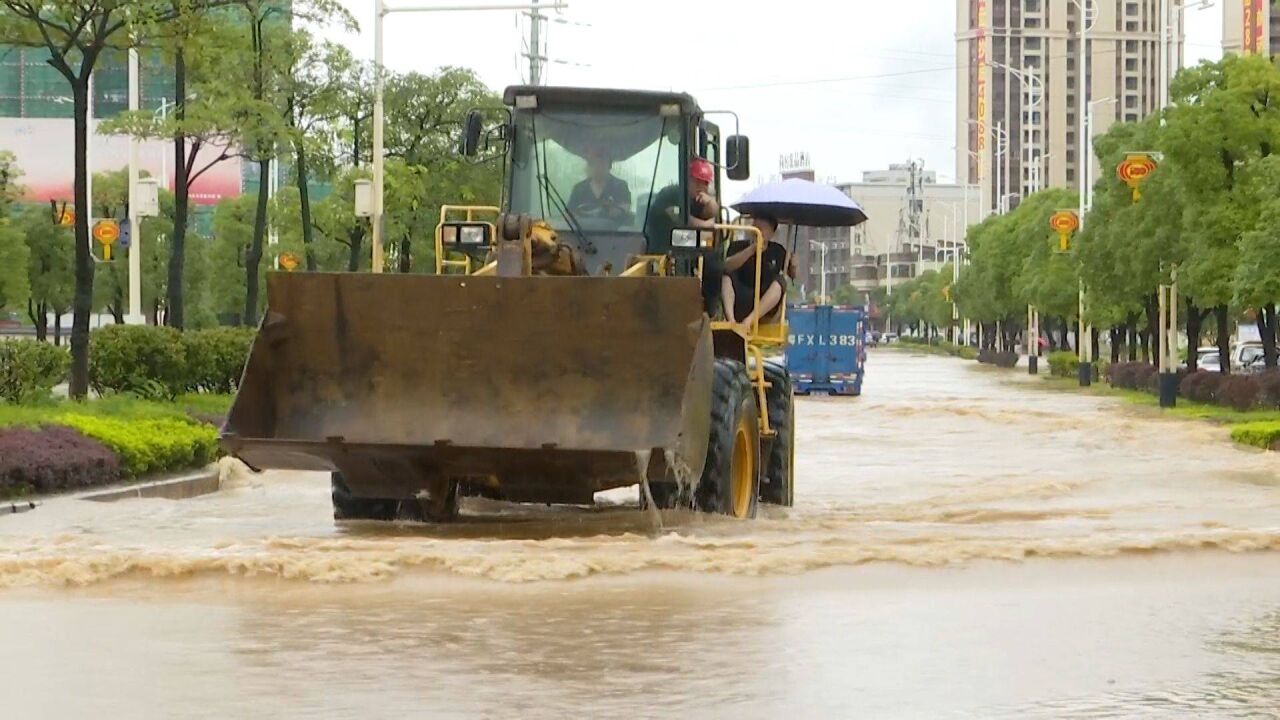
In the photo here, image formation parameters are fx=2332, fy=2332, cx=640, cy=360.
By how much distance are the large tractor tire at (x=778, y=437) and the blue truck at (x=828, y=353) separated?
40.8 metres

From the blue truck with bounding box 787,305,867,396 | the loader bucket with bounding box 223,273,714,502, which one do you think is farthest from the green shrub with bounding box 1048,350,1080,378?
the loader bucket with bounding box 223,273,714,502

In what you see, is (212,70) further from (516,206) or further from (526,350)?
(526,350)

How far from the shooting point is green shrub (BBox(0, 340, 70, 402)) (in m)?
23.0

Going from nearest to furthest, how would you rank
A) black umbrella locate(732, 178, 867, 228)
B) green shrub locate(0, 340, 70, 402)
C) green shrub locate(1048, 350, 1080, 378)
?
black umbrella locate(732, 178, 867, 228) → green shrub locate(0, 340, 70, 402) → green shrub locate(1048, 350, 1080, 378)

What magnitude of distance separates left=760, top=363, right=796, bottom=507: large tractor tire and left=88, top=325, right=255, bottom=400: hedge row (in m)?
9.71

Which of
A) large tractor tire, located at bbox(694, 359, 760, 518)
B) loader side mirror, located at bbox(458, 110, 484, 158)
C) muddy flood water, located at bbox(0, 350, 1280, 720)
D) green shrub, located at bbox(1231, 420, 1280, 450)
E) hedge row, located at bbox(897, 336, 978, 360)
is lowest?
hedge row, located at bbox(897, 336, 978, 360)

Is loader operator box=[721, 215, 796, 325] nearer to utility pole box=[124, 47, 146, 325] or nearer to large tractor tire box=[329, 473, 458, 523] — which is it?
Result: large tractor tire box=[329, 473, 458, 523]

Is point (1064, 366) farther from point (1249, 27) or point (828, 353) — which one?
point (1249, 27)

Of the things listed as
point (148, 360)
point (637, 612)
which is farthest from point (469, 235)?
point (148, 360)

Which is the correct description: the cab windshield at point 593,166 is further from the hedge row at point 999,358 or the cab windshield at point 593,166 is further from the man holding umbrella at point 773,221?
the hedge row at point 999,358

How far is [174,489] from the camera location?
821 inches

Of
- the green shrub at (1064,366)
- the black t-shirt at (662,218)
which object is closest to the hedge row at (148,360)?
the black t-shirt at (662,218)

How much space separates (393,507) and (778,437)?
337 cm

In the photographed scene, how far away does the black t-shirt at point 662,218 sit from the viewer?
16781mm
